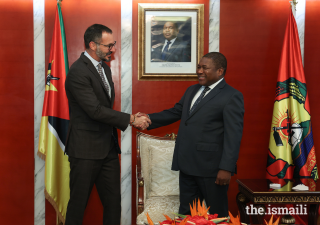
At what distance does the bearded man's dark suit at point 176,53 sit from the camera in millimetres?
3598

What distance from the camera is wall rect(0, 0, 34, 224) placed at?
352 centimetres

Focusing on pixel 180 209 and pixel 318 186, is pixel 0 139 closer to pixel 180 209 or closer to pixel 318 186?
pixel 180 209

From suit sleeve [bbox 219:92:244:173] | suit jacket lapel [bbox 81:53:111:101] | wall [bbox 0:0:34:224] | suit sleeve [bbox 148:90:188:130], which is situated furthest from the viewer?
wall [bbox 0:0:34:224]

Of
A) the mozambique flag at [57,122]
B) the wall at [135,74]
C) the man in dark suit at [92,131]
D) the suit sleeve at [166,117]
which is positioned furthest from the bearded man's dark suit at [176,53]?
the mozambique flag at [57,122]

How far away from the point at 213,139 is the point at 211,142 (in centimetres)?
3

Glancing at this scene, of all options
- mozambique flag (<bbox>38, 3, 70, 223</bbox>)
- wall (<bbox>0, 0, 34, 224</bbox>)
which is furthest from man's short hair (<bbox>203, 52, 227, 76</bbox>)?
wall (<bbox>0, 0, 34, 224</bbox>)

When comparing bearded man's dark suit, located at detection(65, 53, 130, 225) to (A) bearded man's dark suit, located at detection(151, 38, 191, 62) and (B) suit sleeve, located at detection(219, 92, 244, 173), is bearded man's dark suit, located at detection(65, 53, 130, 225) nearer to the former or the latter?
(B) suit sleeve, located at detection(219, 92, 244, 173)

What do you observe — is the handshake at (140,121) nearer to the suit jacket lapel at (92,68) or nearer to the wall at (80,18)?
the suit jacket lapel at (92,68)

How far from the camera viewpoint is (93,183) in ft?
8.72

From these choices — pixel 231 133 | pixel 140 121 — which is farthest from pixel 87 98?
pixel 231 133

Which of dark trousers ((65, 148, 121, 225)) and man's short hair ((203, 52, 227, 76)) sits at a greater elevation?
man's short hair ((203, 52, 227, 76))

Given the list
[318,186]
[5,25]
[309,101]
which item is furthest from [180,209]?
[5,25]

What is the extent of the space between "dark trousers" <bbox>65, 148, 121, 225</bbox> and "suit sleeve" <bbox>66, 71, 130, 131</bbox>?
0.37m

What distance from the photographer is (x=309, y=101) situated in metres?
3.67
